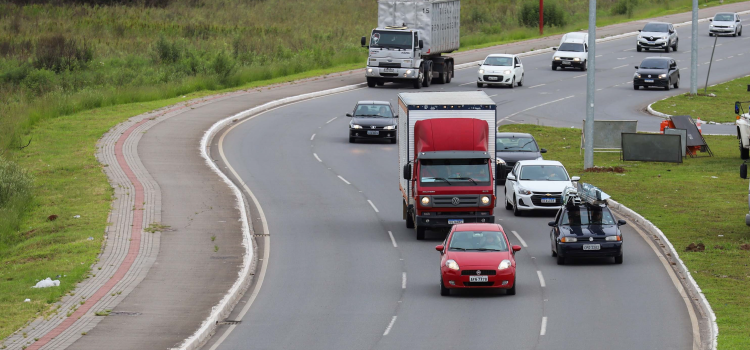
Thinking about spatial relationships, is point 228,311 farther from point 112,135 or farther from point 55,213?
point 112,135

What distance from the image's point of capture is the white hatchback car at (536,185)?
29.5 meters

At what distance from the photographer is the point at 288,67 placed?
2534 inches

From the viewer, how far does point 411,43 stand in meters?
54.7

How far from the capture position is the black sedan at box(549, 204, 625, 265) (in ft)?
75.6

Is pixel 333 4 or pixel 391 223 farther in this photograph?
pixel 333 4

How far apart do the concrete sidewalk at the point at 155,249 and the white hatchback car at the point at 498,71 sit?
57.3ft

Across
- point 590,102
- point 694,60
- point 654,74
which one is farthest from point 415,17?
point 590,102

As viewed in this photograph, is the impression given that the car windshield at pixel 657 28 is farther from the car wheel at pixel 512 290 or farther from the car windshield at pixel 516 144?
the car wheel at pixel 512 290

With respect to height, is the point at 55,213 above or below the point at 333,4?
below

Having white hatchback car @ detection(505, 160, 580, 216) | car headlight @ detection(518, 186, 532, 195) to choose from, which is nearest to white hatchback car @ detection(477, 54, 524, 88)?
white hatchback car @ detection(505, 160, 580, 216)

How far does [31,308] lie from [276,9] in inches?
3566

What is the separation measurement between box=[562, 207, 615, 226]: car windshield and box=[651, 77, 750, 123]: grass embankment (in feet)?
93.0

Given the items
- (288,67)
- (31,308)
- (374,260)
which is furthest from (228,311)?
(288,67)

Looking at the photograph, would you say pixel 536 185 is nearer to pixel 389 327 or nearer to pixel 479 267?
pixel 479 267
